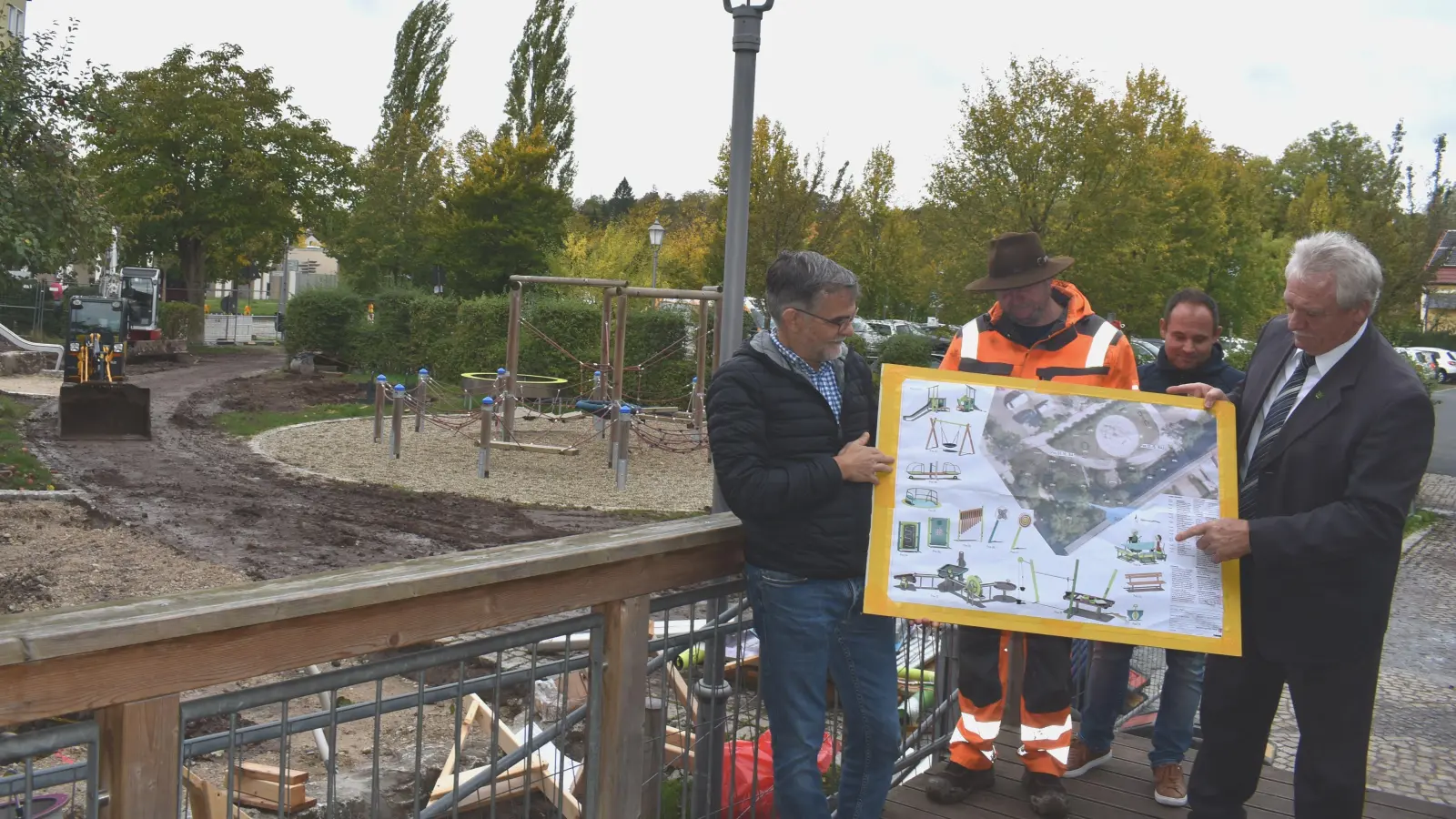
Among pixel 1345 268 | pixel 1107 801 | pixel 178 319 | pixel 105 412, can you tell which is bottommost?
→ pixel 105 412

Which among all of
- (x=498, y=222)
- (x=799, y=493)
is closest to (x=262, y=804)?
(x=799, y=493)

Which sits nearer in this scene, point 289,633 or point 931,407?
point 289,633

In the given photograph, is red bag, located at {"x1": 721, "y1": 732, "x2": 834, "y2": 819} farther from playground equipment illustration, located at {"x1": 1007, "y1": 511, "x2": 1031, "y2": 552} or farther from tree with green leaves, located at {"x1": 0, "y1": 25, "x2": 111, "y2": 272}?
tree with green leaves, located at {"x1": 0, "y1": 25, "x2": 111, "y2": 272}

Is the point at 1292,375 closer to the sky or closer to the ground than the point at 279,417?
closer to the sky

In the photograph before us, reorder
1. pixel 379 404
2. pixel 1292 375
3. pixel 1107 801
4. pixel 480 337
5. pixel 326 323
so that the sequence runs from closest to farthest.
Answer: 1. pixel 1292 375
2. pixel 1107 801
3. pixel 379 404
4. pixel 480 337
5. pixel 326 323

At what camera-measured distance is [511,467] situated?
1742 centimetres

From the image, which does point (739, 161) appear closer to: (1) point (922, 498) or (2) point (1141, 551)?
(1) point (922, 498)

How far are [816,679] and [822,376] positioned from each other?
2.65 ft

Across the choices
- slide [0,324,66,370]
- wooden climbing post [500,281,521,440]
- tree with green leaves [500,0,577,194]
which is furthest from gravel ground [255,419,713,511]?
tree with green leaves [500,0,577,194]

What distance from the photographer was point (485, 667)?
7.45 metres

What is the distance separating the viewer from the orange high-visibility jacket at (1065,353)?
3.76 m

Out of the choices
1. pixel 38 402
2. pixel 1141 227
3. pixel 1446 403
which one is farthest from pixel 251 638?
pixel 1446 403

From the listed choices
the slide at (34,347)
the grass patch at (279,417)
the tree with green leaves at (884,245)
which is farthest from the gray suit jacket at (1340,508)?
the slide at (34,347)

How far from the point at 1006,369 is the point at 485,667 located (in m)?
4.67
